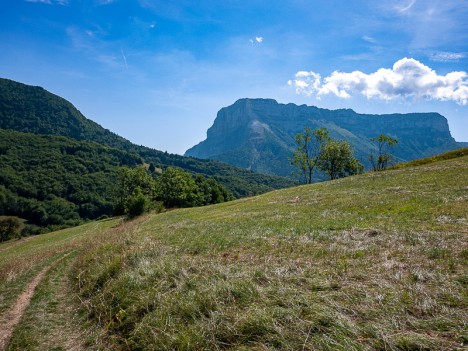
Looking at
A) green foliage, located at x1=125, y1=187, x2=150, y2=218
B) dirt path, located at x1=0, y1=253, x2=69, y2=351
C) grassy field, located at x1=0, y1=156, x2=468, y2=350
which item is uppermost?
grassy field, located at x1=0, y1=156, x2=468, y2=350

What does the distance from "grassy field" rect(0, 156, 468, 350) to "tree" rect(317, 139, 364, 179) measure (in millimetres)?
78474

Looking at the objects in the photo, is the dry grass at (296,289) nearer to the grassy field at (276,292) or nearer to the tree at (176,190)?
the grassy field at (276,292)

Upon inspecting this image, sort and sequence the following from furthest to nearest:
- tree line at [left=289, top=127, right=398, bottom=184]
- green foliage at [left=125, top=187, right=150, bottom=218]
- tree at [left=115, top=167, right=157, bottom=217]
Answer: tree at [left=115, top=167, right=157, bottom=217] < tree line at [left=289, top=127, right=398, bottom=184] < green foliage at [left=125, top=187, right=150, bottom=218]

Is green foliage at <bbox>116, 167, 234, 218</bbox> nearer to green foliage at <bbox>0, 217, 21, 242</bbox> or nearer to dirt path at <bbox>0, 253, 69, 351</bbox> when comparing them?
green foliage at <bbox>0, 217, 21, 242</bbox>

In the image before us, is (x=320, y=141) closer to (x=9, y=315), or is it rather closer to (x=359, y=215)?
(x=359, y=215)

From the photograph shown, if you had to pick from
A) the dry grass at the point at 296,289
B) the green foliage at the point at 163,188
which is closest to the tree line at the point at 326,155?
the green foliage at the point at 163,188

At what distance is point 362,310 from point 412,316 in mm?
1103

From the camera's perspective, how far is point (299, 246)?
1470 cm

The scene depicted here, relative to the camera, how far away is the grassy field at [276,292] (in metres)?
6.84

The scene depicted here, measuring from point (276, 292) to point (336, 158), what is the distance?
9412 cm

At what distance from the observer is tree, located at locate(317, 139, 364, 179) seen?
95.1m

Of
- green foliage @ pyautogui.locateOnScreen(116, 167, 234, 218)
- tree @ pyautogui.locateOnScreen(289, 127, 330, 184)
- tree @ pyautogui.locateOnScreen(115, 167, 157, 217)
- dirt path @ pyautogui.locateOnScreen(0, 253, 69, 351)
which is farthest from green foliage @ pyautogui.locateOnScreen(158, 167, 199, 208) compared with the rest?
dirt path @ pyautogui.locateOnScreen(0, 253, 69, 351)

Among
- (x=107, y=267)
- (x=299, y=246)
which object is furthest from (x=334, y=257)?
(x=107, y=267)

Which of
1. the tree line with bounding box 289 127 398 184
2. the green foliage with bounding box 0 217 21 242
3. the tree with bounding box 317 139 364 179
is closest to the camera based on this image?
the green foliage with bounding box 0 217 21 242
